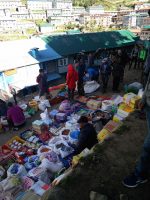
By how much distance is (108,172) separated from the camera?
126 inches

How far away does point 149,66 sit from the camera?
5133 millimetres

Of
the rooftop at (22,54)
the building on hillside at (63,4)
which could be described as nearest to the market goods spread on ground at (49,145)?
the rooftop at (22,54)

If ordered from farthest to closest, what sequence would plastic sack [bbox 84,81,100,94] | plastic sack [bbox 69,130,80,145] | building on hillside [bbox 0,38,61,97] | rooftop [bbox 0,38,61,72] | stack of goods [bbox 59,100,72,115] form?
rooftop [bbox 0,38,61,72], building on hillside [bbox 0,38,61,97], plastic sack [bbox 84,81,100,94], stack of goods [bbox 59,100,72,115], plastic sack [bbox 69,130,80,145]

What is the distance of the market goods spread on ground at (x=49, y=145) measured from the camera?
408 centimetres

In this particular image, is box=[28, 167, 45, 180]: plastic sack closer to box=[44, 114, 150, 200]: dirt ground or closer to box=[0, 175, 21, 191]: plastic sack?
box=[0, 175, 21, 191]: plastic sack

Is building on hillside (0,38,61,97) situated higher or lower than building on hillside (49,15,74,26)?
lower

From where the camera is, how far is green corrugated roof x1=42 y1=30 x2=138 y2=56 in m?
16.4

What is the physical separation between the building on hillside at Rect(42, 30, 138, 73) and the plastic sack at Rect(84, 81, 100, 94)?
6.73 m

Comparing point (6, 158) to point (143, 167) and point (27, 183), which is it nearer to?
point (27, 183)

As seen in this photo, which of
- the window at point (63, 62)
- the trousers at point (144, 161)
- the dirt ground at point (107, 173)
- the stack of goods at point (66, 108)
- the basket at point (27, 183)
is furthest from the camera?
the window at point (63, 62)

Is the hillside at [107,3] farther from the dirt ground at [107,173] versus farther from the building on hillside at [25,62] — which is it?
the dirt ground at [107,173]

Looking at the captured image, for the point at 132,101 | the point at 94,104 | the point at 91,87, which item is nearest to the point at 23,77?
the point at 91,87

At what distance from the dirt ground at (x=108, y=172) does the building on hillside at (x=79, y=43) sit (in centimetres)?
1251

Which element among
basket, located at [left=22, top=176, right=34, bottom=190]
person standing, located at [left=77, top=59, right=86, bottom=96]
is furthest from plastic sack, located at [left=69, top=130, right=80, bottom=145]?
person standing, located at [left=77, top=59, right=86, bottom=96]
